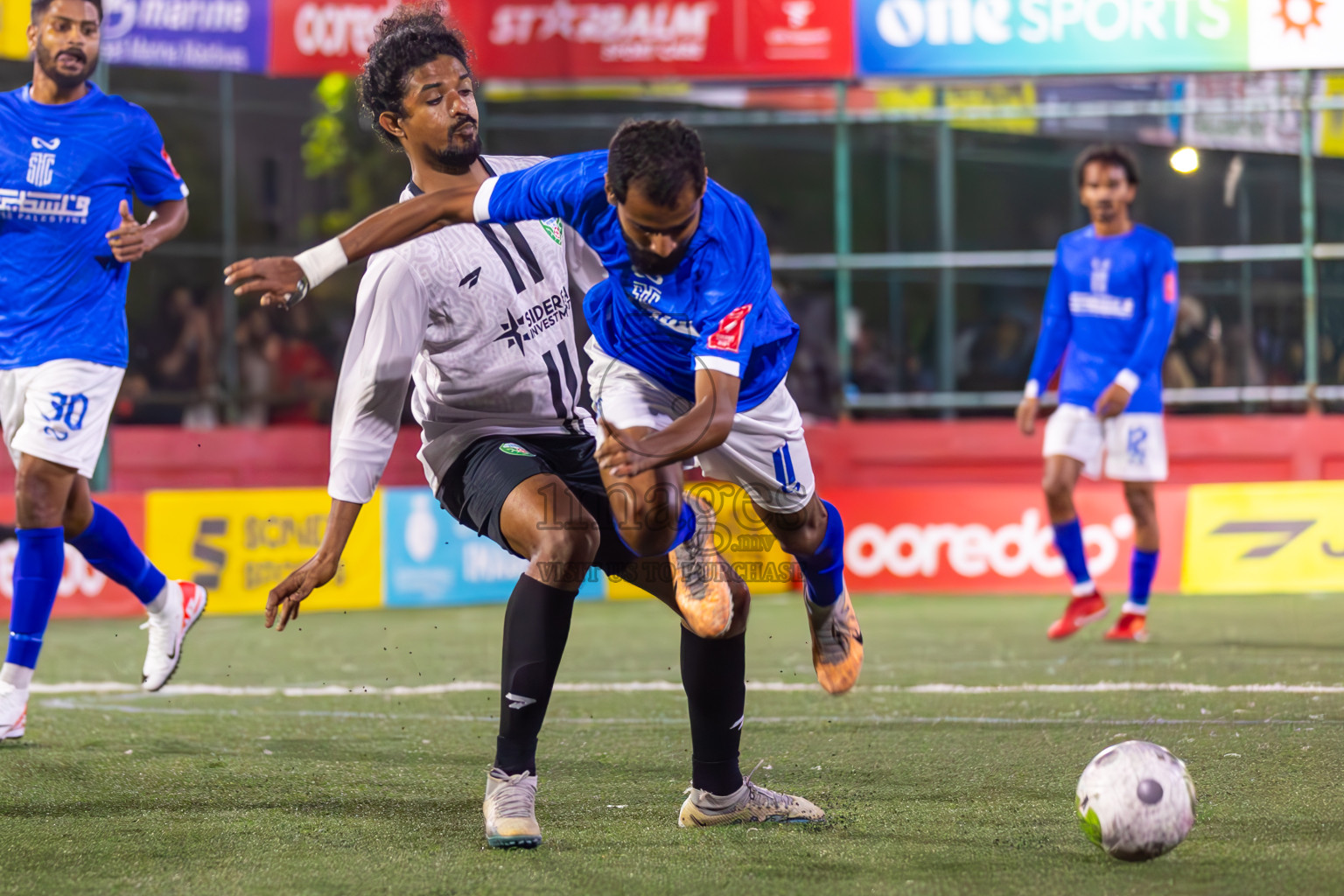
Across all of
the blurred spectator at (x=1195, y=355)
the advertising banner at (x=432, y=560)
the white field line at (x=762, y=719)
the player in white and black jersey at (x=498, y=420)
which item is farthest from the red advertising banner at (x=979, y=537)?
the player in white and black jersey at (x=498, y=420)

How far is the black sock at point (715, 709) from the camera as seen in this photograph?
3.69m

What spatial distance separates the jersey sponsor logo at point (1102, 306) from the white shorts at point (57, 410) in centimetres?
500

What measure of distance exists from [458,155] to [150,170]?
6.36ft

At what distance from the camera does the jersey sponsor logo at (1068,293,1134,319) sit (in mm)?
7906

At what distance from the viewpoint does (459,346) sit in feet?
12.5

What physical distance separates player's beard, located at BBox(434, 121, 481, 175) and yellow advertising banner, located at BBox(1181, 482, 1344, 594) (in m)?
8.07

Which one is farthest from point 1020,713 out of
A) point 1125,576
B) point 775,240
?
point 775,240

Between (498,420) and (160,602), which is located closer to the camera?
(498,420)

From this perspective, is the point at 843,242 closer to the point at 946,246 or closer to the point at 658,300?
the point at 946,246

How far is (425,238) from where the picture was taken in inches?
150

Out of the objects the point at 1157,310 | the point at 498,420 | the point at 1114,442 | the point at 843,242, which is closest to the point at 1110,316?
the point at 1157,310

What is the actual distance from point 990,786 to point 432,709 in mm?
2506

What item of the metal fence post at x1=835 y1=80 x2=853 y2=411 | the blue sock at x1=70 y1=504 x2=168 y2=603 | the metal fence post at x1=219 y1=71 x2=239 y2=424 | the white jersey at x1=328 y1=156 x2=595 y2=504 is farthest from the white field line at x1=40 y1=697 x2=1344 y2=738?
the metal fence post at x1=219 y1=71 x2=239 y2=424

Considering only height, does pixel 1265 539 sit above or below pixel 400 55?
below
